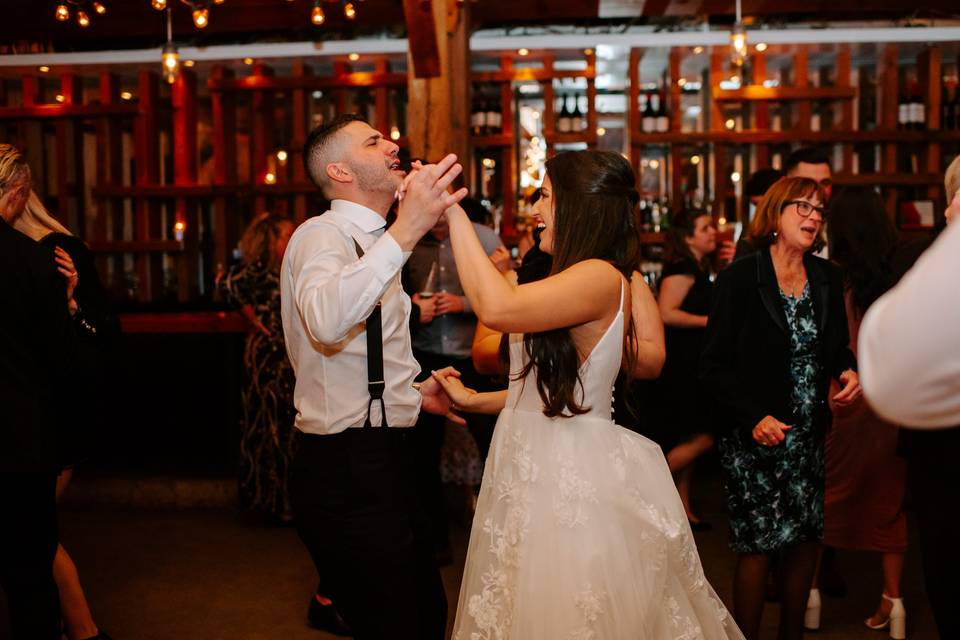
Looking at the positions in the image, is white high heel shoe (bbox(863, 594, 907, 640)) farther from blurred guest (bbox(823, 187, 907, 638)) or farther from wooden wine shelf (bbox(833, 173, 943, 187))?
wooden wine shelf (bbox(833, 173, 943, 187))

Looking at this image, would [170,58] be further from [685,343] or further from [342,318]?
[342,318]

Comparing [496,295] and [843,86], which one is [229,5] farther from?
[496,295]

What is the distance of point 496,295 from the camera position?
200cm

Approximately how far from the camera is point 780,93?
6.44 m

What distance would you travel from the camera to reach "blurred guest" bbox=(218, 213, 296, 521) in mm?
4617

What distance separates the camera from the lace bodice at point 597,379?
7.06 feet

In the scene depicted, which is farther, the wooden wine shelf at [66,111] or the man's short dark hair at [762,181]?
the wooden wine shelf at [66,111]

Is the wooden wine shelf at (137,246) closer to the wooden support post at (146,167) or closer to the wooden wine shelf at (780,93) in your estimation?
the wooden support post at (146,167)

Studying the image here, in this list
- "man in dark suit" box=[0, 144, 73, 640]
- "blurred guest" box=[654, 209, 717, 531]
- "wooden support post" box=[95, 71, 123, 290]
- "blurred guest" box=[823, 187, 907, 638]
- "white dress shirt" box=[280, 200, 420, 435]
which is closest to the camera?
"white dress shirt" box=[280, 200, 420, 435]

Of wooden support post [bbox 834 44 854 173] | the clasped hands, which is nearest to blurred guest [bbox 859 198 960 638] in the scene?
the clasped hands

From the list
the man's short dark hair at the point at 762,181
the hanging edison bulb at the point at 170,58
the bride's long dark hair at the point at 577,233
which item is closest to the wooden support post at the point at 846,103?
the man's short dark hair at the point at 762,181

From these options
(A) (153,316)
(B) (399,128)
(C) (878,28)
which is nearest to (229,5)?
(B) (399,128)

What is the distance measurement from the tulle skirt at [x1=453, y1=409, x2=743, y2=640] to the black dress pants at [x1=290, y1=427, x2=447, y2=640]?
152 mm

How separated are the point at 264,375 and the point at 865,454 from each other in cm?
284
